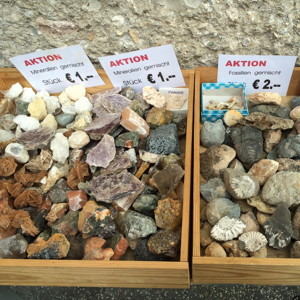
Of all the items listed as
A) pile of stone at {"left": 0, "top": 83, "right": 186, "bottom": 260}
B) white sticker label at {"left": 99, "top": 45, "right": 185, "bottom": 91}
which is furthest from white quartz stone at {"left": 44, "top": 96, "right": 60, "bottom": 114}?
white sticker label at {"left": 99, "top": 45, "right": 185, "bottom": 91}

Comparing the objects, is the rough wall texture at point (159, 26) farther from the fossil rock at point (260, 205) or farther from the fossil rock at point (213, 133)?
the fossil rock at point (260, 205)

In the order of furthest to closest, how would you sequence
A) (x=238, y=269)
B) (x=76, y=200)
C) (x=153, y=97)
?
(x=153, y=97)
(x=76, y=200)
(x=238, y=269)

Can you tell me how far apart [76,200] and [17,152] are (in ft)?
0.96

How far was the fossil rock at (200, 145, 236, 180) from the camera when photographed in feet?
3.40

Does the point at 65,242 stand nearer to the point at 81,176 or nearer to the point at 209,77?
the point at 81,176

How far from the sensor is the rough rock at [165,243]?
2.87ft

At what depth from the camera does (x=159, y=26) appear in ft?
3.71

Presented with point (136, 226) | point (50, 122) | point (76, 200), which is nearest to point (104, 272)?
point (136, 226)

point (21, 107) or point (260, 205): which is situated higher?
point (21, 107)

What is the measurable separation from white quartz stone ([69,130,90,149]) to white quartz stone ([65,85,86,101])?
21cm

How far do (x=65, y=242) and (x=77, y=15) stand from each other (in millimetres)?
747

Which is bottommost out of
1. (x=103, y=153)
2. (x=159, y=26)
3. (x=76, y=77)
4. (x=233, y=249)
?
(x=233, y=249)

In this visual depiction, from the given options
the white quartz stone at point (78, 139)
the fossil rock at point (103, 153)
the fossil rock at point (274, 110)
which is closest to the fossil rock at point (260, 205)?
the fossil rock at point (274, 110)

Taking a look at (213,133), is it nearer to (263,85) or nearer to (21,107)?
(263,85)
